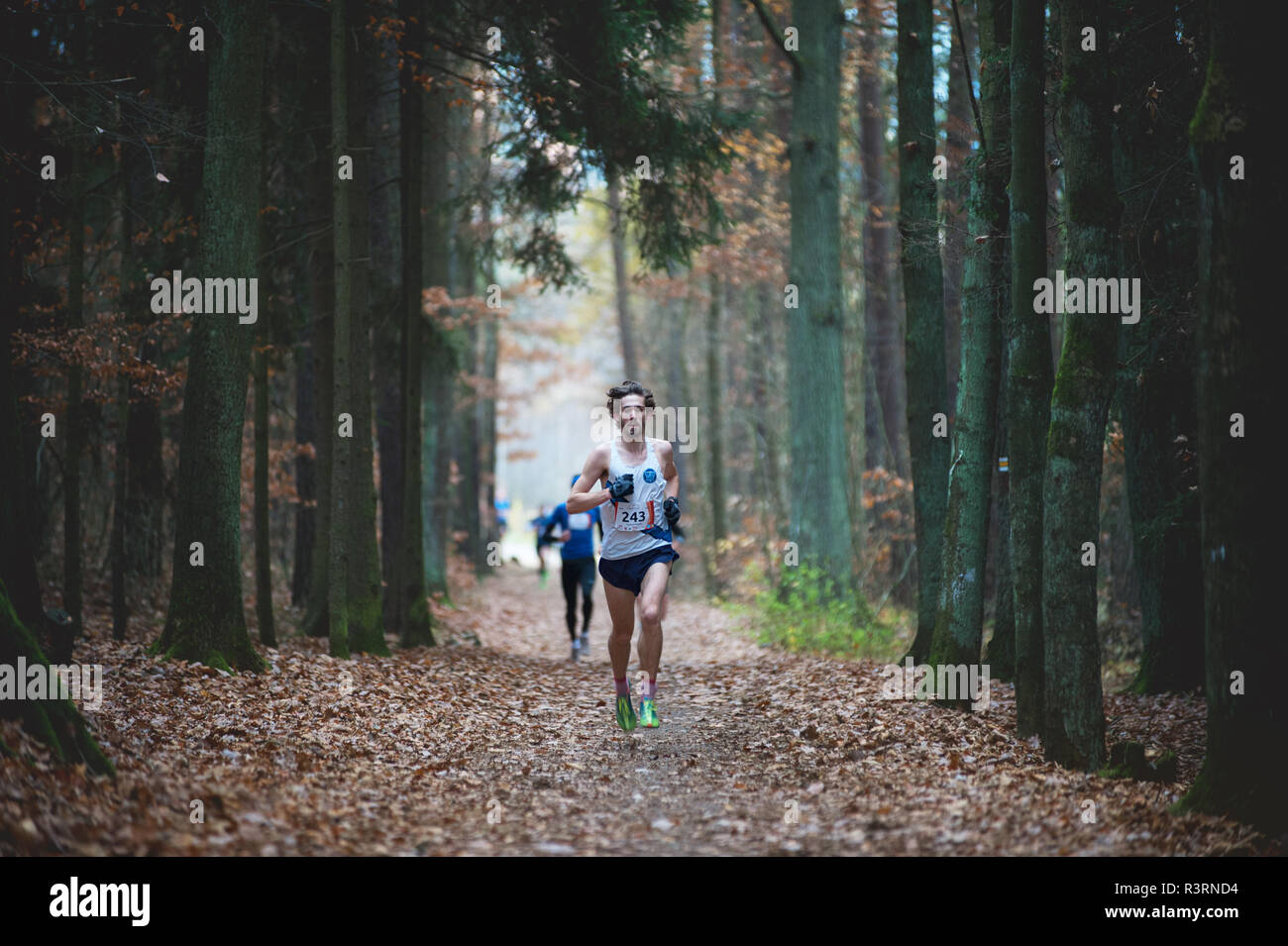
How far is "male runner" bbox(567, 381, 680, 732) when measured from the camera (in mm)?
8016

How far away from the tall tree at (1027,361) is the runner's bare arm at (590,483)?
9.50ft

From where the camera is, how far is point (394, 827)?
5523mm

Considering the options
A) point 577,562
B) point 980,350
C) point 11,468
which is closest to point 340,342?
point 11,468

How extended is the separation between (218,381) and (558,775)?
4599 mm

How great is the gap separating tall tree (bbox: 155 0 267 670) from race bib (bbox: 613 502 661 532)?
356cm

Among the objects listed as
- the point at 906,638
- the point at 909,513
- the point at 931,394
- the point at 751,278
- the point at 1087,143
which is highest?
the point at 751,278

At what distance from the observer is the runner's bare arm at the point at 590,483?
7914mm

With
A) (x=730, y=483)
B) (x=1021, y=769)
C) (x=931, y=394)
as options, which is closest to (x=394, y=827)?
(x=1021, y=769)

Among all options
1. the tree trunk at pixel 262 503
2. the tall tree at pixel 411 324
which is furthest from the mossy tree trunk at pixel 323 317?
the tree trunk at pixel 262 503

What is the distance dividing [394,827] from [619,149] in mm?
9698

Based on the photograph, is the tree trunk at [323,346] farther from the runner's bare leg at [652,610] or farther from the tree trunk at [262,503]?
the runner's bare leg at [652,610]

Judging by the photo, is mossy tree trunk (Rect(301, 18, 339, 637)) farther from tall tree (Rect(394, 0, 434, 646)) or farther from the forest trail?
the forest trail

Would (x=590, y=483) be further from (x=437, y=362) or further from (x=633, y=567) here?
(x=437, y=362)
